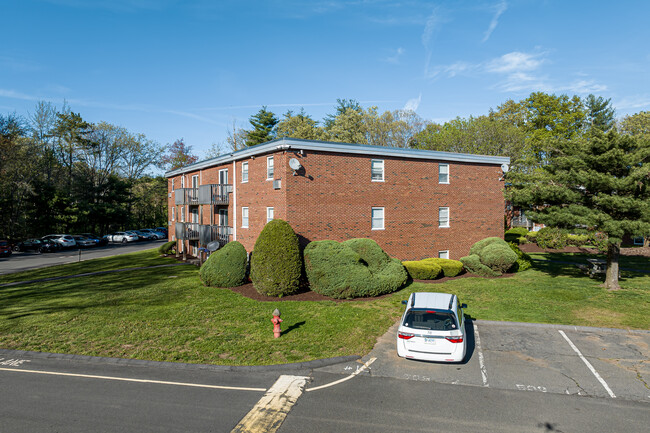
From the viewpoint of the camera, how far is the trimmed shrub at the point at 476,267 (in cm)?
2216

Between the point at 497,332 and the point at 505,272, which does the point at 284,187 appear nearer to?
the point at 497,332

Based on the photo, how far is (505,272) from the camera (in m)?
23.0

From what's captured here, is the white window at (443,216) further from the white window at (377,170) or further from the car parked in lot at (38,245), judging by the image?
the car parked in lot at (38,245)

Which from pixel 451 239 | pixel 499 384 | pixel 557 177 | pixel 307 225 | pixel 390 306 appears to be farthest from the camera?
pixel 451 239

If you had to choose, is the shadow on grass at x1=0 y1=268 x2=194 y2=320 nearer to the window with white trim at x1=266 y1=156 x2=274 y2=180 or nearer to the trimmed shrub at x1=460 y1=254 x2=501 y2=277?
the window with white trim at x1=266 y1=156 x2=274 y2=180

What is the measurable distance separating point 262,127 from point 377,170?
1944 inches

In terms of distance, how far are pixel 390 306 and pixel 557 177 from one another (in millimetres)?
10860

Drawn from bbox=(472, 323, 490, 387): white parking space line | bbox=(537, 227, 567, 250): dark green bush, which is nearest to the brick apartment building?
bbox=(537, 227, 567, 250): dark green bush

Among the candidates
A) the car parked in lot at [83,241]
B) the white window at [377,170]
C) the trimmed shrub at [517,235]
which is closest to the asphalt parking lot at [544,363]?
the white window at [377,170]

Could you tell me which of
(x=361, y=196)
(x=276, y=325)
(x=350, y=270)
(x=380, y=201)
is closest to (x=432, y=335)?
(x=276, y=325)

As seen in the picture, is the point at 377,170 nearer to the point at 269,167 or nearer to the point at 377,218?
the point at 377,218

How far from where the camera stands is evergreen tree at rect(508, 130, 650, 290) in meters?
16.8

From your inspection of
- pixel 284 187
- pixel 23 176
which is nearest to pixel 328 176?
pixel 284 187

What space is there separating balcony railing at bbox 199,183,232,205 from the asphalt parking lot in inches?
662
